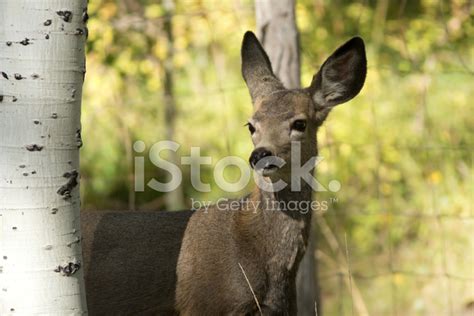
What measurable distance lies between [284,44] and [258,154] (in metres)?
1.46

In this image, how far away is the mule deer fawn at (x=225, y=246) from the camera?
14.5 ft

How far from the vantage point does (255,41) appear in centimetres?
515

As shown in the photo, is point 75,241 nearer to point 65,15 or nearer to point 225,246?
point 65,15

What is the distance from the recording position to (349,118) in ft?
27.5

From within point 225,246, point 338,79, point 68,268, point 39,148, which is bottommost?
point 225,246

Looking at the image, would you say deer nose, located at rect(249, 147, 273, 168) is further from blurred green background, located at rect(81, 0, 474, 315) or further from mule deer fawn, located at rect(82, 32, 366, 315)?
blurred green background, located at rect(81, 0, 474, 315)

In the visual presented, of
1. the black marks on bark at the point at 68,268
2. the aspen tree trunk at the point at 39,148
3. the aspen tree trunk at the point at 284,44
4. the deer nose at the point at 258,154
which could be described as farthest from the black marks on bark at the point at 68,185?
the aspen tree trunk at the point at 284,44

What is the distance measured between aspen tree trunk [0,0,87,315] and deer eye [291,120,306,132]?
1.73 meters

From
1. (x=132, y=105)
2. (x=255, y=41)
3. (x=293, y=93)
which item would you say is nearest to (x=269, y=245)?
(x=293, y=93)

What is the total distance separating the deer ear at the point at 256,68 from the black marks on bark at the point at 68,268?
2134mm

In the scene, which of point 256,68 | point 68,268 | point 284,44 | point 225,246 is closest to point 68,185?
point 68,268

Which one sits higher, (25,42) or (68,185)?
(25,42)

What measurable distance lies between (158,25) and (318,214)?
8.47 feet

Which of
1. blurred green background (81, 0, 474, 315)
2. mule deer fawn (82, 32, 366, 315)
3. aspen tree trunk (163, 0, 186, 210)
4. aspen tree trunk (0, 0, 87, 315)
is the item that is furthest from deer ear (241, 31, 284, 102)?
aspen tree trunk (163, 0, 186, 210)
